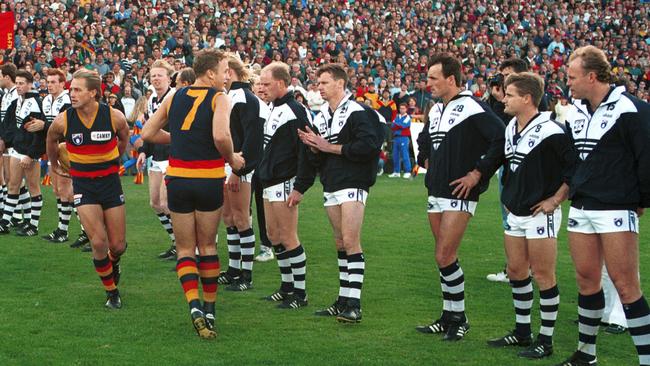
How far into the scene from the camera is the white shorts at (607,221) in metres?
6.04

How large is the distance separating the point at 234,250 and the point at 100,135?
209 cm

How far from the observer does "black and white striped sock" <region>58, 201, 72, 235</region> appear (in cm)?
1272

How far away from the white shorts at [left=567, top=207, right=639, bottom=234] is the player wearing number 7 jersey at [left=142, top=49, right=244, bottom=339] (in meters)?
2.83

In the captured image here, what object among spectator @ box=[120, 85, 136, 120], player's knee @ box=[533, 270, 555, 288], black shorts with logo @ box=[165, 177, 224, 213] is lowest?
spectator @ box=[120, 85, 136, 120]

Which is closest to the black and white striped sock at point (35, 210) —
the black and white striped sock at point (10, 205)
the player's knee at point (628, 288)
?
the black and white striped sock at point (10, 205)

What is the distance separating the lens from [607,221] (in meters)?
6.05

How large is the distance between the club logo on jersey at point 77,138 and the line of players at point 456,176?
3.99ft

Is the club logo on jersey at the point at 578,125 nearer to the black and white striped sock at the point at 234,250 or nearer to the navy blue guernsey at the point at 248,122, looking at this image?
the navy blue guernsey at the point at 248,122

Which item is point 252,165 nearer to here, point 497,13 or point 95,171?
point 95,171

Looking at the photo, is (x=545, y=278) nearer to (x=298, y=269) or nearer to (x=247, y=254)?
(x=298, y=269)

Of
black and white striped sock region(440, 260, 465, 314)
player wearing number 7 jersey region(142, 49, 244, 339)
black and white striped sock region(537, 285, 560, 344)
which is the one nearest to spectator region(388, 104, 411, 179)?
black and white striped sock region(440, 260, 465, 314)

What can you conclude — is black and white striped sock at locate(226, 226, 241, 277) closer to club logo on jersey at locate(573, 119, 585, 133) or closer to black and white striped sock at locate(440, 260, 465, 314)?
black and white striped sock at locate(440, 260, 465, 314)

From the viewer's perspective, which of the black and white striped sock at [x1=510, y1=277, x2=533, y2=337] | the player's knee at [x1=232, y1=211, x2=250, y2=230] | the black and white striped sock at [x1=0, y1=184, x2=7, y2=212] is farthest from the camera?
the black and white striped sock at [x1=0, y1=184, x2=7, y2=212]

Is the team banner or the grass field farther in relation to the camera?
the team banner
